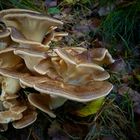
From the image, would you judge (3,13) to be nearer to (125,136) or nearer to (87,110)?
(87,110)

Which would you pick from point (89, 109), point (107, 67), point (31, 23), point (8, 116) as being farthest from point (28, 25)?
point (107, 67)

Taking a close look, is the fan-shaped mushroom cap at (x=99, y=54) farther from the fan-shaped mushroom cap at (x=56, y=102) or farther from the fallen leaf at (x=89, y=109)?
the fallen leaf at (x=89, y=109)

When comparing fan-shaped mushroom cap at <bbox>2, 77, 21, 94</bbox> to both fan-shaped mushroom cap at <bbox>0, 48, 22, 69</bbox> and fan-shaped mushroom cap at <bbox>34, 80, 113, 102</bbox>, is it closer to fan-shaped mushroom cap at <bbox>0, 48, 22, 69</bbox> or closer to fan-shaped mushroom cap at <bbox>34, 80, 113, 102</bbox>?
fan-shaped mushroom cap at <bbox>0, 48, 22, 69</bbox>

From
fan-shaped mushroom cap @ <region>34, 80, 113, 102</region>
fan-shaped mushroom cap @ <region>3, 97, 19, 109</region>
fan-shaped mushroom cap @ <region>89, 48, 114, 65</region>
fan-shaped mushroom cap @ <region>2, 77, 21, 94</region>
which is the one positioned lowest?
fan-shaped mushroom cap @ <region>3, 97, 19, 109</region>

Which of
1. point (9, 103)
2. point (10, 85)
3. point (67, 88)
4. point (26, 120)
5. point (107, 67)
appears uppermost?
point (67, 88)

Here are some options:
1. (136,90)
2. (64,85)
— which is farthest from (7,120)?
(136,90)

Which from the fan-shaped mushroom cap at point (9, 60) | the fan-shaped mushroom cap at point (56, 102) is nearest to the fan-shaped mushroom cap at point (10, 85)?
the fan-shaped mushroom cap at point (9, 60)

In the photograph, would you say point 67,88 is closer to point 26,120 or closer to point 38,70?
point 38,70

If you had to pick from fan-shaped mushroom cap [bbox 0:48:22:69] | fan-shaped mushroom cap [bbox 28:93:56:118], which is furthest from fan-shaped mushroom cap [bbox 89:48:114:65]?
fan-shaped mushroom cap [bbox 0:48:22:69]
